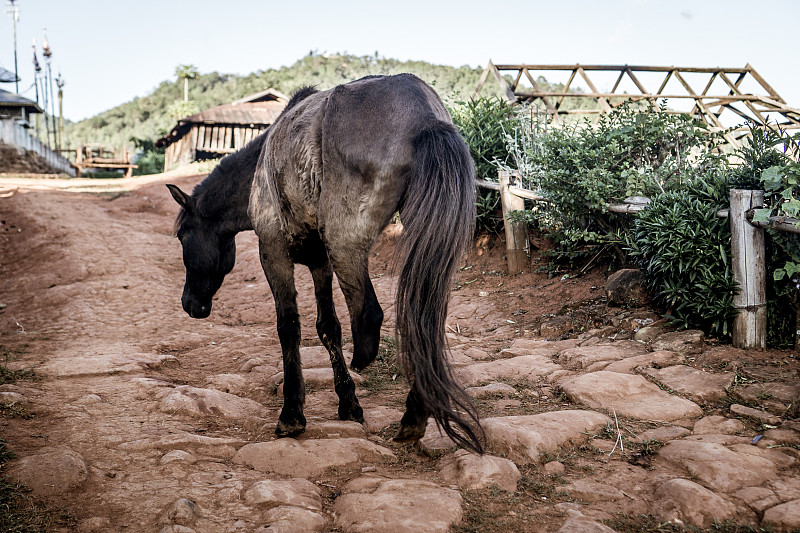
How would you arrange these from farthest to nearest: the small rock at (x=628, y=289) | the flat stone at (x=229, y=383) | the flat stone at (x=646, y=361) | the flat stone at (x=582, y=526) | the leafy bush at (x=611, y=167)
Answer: the leafy bush at (x=611, y=167)
the small rock at (x=628, y=289)
the flat stone at (x=229, y=383)
the flat stone at (x=646, y=361)
the flat stone at (x=582, y=526)

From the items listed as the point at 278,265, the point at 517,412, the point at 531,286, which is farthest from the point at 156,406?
the point at 531,286

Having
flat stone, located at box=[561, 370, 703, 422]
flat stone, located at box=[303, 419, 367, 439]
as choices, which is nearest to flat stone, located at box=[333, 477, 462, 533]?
flat stone, located at box=[303, 419, 367, 439]

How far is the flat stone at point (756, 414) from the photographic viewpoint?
299cm

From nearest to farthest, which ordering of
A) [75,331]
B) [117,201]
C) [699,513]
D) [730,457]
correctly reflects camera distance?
[699,513]
[730,457]
[75,331]
[117,201]

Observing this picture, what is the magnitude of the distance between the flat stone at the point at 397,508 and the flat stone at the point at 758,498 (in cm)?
111

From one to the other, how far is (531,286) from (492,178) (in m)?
2.11

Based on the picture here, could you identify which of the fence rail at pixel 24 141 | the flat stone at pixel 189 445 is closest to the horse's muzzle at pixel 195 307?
the flat stone at pixel 189 445

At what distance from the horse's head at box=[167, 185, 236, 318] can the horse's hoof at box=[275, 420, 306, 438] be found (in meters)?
1.62

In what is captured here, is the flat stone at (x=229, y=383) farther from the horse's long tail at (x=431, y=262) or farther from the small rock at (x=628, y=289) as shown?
the small rock at (x=628, y=289)

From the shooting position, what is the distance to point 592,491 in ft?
7.88

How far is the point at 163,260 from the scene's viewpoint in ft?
29.8

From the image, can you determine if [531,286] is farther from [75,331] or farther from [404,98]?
[75,331]

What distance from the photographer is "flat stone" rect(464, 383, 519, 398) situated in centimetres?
369

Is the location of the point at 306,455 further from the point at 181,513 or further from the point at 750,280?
the point at 750,280
